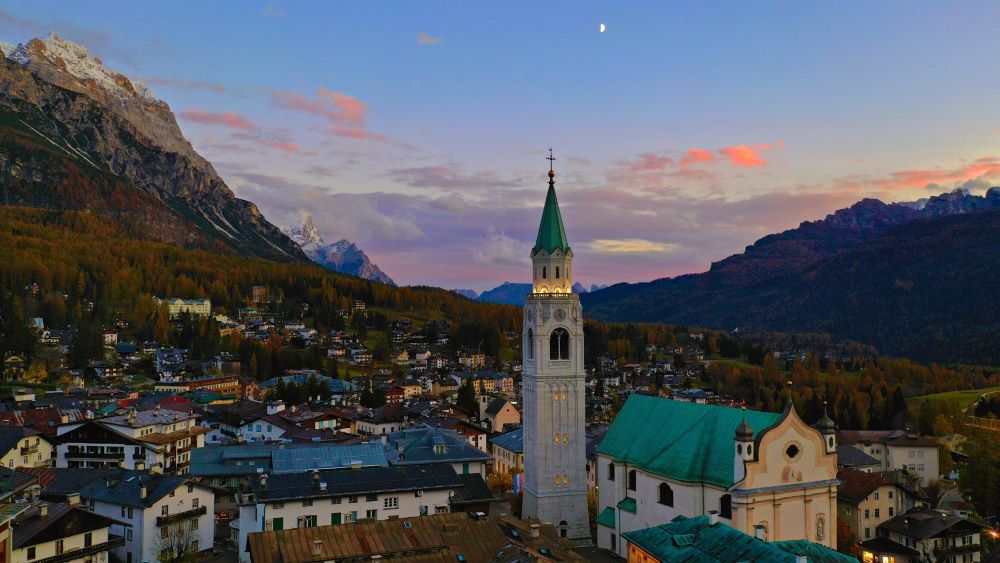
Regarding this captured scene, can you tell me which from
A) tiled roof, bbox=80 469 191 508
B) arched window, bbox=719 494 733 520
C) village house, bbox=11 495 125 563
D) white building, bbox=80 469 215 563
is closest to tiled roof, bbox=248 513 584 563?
arched window, bbox=719 494 733 520

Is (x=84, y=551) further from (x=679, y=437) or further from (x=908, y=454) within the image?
(x=908, y=454)

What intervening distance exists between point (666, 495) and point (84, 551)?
35906 millimetres

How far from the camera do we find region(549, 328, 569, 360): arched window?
62250 millimetres

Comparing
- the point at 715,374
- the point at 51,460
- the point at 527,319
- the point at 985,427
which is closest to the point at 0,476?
the point at 51,460

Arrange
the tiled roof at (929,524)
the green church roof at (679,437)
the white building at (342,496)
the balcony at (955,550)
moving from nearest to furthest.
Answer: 1. the green church roof at (679,437)
2. the white building at (342,496)
3. the balcony at (955,550)
4. the tiled roof at (929,524)

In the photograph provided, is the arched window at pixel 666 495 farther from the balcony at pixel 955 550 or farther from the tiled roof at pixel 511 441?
the tiled roof at pixel 511 441

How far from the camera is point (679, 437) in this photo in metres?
52.6

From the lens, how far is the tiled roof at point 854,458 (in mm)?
89875

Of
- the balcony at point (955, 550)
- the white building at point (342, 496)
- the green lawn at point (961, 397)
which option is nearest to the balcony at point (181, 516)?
the white building at point (342, 496)

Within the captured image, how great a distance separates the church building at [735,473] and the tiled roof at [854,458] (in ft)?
145

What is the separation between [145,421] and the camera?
273 feet

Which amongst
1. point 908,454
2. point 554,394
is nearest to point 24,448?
point 554,394

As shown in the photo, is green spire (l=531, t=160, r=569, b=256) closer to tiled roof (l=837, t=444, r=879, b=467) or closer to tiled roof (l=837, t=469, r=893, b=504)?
tiled roof (l=837, t=469, r=893, b=504)

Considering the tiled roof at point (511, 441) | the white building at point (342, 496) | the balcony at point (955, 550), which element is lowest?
the balcony at point (955, 550)
